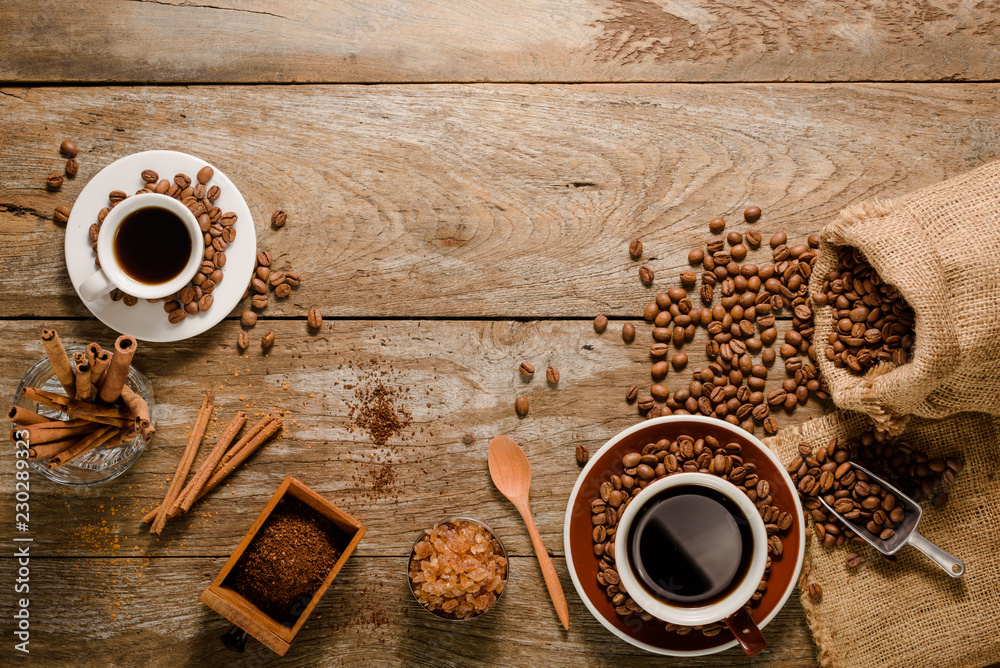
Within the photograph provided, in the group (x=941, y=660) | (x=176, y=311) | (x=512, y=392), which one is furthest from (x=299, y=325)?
(x=941, y=660)

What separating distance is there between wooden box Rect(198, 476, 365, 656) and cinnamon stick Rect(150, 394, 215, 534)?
24 centimetres

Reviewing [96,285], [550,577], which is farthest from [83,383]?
[550,577]

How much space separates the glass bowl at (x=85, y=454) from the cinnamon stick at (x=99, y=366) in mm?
151

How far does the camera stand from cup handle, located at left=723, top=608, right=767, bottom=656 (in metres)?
1.04

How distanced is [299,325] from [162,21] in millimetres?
717

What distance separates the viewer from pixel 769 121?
126 centimetres

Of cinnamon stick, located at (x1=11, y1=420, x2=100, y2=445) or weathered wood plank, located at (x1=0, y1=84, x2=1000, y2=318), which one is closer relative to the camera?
cinnamon stick, located at (x1=11, y1=420, x2=100, y2=445)

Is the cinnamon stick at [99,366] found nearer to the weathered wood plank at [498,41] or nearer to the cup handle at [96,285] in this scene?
the cup handle at [96,285]

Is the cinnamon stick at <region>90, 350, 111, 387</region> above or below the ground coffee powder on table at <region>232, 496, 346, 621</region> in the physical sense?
above

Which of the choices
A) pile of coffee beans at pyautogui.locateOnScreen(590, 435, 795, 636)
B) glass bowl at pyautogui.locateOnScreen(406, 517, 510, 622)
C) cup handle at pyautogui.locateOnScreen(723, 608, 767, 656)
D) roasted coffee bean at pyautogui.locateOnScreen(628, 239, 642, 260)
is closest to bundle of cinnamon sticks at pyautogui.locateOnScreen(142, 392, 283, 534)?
glass bowl at pyautogui.locateOnScreen(406, 517, 510, 622)

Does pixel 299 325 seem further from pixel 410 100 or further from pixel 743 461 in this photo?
pixel 743 461

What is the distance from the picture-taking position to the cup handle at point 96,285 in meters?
1.09

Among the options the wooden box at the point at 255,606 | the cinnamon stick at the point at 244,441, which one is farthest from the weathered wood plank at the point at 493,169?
the wooden box at the point at 255,606

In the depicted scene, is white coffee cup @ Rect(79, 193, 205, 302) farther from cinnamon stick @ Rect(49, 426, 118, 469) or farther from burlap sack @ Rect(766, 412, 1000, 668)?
burlap sack @ Rect(766, 412, 1000, 668)
